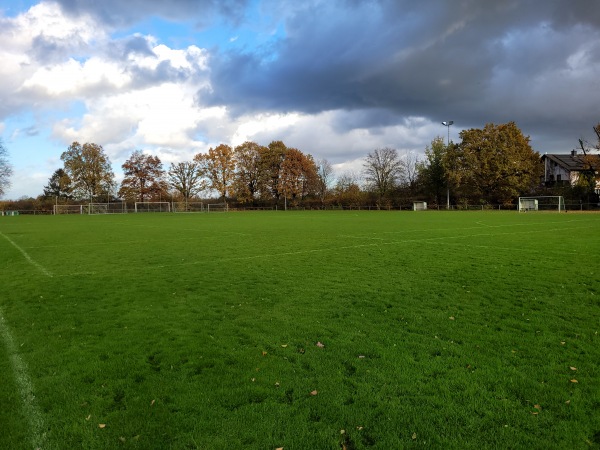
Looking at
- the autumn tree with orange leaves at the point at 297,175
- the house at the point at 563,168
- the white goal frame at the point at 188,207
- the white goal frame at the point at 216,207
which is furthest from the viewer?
the autumn tree with orange leaves at the point at 297,175

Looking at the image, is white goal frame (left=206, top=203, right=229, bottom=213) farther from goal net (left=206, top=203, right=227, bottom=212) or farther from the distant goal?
the distant goal

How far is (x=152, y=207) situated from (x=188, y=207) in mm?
6645

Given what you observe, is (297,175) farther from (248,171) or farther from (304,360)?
(304,360)

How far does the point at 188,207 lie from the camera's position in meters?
76.9

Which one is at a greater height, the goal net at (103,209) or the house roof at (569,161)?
the house roof at (569,161)

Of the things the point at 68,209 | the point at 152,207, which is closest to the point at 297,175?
the point at 152,207

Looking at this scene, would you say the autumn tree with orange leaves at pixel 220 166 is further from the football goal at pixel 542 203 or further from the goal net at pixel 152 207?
the football goal at pixel 542 203

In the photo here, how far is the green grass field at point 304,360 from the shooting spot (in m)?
3.29

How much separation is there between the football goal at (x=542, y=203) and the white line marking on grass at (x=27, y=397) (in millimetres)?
54737

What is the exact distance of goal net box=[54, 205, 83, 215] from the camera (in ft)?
227

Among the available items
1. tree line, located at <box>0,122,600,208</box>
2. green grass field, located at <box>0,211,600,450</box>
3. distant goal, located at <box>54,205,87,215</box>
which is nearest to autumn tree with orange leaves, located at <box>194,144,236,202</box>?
tree line, located at <box>0,122,600,208</box>

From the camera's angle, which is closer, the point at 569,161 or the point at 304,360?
the point at 304,360

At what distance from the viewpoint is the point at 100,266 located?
11.7 meters

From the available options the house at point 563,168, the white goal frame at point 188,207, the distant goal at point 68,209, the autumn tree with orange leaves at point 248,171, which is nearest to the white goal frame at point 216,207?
the white goal frame at point 188,207
